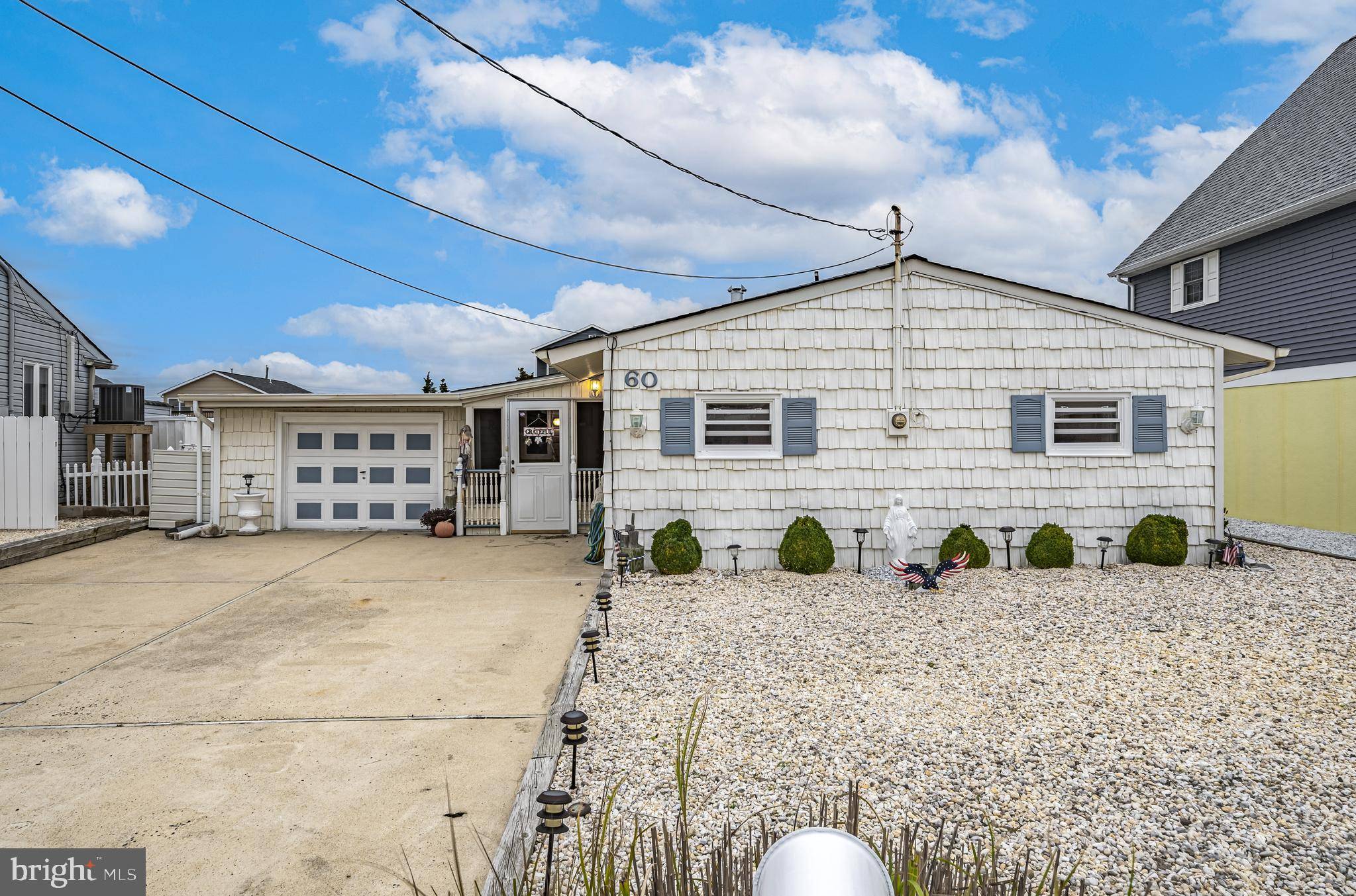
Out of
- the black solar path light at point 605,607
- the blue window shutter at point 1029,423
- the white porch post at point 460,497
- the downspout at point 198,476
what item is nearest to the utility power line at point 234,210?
the downspout at point 198,476

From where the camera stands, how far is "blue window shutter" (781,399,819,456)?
7.66 m

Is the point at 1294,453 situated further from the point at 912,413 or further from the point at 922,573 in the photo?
the point at 922,573

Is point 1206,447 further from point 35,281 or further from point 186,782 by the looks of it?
point 35,281

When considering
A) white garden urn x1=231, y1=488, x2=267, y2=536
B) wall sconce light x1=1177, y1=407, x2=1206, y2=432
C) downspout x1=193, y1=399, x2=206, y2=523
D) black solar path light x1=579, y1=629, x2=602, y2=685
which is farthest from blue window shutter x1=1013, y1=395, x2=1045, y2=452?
downspout x1=193, y1=399, x2=206, y2=523

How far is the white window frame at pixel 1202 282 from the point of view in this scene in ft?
41.9

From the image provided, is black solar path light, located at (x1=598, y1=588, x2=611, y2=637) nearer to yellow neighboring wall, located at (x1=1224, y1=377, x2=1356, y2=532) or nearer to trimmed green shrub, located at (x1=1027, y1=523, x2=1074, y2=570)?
trimmed green shrub, located at (x1=1027, y1=523, x2=1074, y2=570)

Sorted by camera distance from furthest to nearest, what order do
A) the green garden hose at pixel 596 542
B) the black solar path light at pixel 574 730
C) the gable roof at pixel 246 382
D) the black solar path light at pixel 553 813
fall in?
1. the gable roof at pixel 246 382
2. the green garden hose at pixel 596 542
3. the black solar path light at pixel 574 730
4. the black solar path light at pixel 553 813

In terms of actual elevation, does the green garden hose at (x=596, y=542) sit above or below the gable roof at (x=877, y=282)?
below

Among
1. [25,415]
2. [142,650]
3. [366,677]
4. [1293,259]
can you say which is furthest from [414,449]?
[1293,259]

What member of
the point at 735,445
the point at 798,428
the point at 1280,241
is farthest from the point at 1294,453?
the point at 735,445

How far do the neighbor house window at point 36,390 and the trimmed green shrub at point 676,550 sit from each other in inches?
550

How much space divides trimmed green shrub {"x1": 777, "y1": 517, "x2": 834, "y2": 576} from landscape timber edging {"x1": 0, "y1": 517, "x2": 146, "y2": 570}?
9.23 m

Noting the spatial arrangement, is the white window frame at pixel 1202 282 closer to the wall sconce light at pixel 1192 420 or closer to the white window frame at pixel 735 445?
the wall sconce light at pixel 1192 420

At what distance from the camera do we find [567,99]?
26.6 ft
